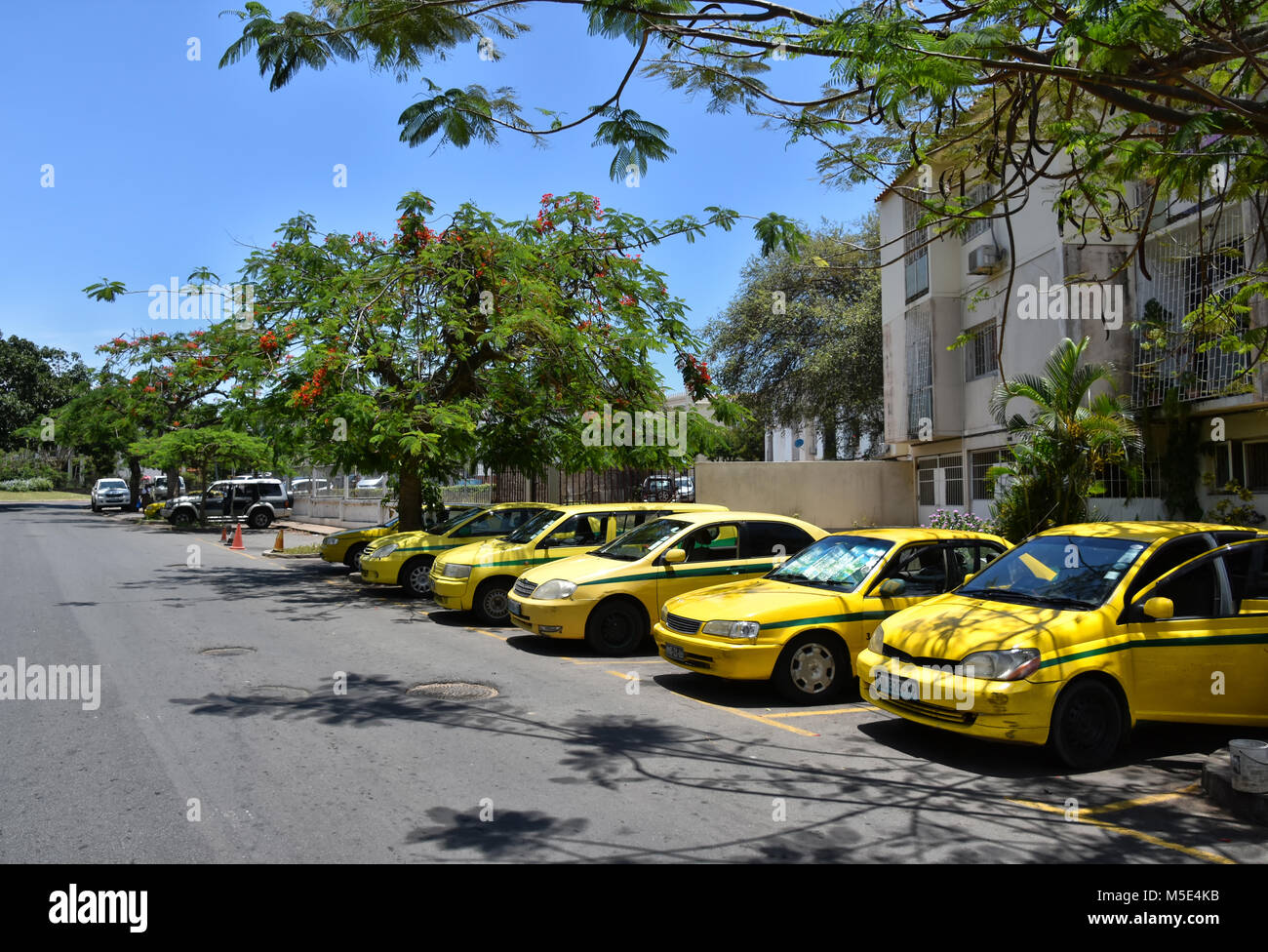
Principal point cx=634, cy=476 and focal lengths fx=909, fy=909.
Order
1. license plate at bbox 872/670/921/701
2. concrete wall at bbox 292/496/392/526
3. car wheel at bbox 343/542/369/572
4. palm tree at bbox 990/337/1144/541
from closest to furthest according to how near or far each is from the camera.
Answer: license plate at bbox 872/670/921/701 → palm tree at bbox 990/337/1144/541 → car wheel at bbox 343/542/369/572 → concrete wall at bbox 292/496/392/526

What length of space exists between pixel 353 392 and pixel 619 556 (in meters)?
5.84

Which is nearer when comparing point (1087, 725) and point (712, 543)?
point (1087, 725)

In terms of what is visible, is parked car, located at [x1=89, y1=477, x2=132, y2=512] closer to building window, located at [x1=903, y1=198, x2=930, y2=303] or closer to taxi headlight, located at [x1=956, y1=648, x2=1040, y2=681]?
building window, located at [x1=903, y1=198, x2=930, y2=303]

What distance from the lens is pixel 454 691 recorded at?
807 cm

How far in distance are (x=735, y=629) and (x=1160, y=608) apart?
124 inches

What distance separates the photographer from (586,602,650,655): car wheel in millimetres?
9938

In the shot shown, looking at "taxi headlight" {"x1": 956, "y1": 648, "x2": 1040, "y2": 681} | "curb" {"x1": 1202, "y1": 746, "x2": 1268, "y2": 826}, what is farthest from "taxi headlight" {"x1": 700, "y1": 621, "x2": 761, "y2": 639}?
"curb" {"x1": 1202, "y1": 746, "x2": 1268, "y2": 826}

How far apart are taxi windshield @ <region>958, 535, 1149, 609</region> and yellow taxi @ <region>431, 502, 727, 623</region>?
5.08 m

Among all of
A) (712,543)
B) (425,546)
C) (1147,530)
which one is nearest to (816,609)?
(1147,530)

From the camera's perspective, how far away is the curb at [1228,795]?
508 centimetres

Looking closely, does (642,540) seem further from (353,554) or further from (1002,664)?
(353,554)

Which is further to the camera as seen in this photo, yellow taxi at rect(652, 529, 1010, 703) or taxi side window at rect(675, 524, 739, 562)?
taxi side window at rect(675, 524, 739, 562)

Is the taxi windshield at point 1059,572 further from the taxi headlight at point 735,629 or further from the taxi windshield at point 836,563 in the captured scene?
the taxi headlight at point 735,629
